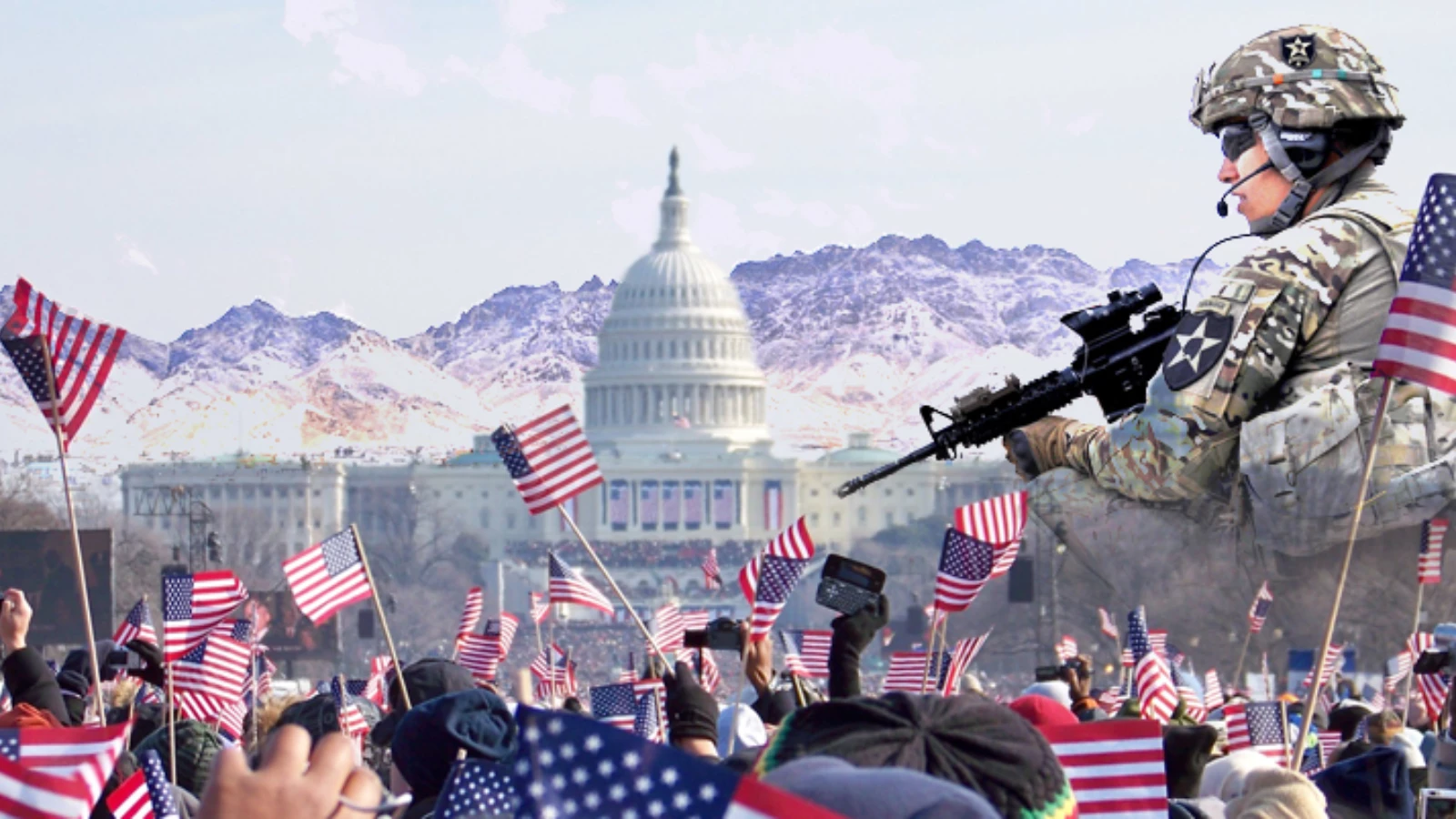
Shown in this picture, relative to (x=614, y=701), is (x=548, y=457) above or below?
above

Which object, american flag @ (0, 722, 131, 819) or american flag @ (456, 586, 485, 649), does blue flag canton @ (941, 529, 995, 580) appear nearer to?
american flag @ (0, 722, 131, 819)

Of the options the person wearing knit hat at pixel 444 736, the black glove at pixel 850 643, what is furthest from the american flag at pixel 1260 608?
the person wearing knit hat at pixel 444 736

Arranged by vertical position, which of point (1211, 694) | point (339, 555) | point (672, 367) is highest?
point (672, 367)

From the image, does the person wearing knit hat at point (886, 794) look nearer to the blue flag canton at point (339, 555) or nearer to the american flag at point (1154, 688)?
the american flag at point (1154, 688)

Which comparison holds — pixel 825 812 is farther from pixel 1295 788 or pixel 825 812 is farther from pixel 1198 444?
pixel 1198 444

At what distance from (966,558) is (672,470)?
152 m

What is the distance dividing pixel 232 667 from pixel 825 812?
1087cm

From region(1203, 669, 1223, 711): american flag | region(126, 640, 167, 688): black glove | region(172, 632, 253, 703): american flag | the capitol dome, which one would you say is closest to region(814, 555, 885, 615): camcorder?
region(126, 640, 167, 688): black glove

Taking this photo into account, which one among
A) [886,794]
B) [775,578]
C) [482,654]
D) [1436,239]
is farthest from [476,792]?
[482,654]

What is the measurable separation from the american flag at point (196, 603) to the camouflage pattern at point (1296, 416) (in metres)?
7.66

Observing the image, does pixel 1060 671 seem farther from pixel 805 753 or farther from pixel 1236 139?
pixel 805 753

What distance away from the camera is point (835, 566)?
6.73 meters

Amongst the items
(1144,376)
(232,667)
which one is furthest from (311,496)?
(1144,376)

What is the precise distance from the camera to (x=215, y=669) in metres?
12.7
